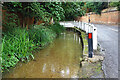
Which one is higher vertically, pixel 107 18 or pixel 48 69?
pixel 107 18

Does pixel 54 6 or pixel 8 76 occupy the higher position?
pixel 54 6

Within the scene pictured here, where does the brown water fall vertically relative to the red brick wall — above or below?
below

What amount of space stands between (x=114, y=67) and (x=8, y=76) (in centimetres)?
282

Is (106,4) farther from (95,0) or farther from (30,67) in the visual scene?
(30,67)

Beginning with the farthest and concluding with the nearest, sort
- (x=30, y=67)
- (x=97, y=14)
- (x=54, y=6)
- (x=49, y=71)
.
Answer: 1. (x=97, y=14)
2. (x=54, y=6)
3. (x=30, y=67)
4. (x=49, y=71)

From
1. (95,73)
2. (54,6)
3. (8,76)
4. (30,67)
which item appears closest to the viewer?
(95,73)

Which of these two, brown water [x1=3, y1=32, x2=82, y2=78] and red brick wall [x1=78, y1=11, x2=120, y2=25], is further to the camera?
red brick wall [x1=78, y1=11, x2=120, y2=25]

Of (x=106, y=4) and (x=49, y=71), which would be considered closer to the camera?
(x=49, y=71)

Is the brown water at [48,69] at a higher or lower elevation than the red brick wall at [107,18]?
lower

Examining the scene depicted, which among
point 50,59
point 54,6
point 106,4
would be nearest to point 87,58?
point 50,59

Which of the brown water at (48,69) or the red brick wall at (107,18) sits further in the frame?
the red brick wall at (107,18)

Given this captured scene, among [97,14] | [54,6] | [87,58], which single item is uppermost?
[97,14]

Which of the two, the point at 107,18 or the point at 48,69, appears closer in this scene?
the point at 48,69

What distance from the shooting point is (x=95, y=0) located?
33.5 m
